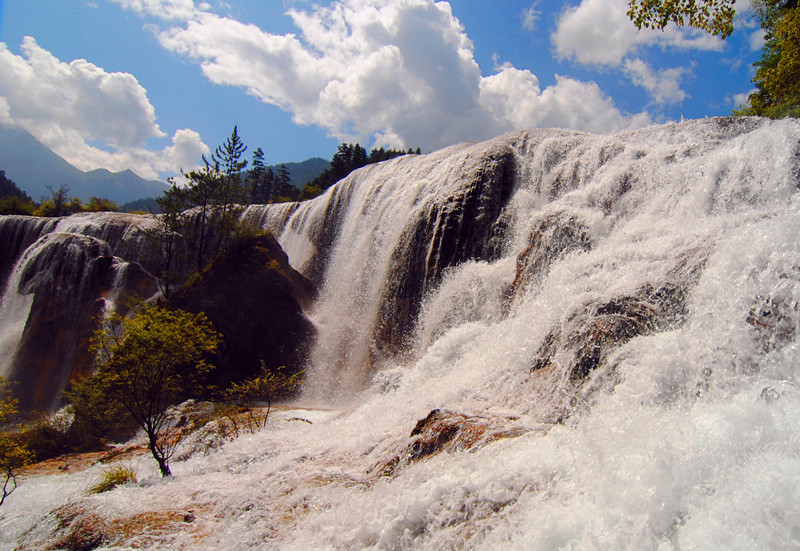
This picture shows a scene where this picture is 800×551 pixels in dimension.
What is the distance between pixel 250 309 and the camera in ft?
59.6

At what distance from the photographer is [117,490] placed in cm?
693

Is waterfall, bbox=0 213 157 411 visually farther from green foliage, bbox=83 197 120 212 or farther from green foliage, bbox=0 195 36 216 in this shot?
green foliage, bbox=0 195 36 216

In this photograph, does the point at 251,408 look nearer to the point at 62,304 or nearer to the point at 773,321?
the point at 773,321

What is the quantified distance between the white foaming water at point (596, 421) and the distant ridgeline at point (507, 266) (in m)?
0.07

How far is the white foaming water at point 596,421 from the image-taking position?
3305mm

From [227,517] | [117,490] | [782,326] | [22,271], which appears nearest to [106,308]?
[22,271]

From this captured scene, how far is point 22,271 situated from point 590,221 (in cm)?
2812

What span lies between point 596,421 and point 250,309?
51.8ft

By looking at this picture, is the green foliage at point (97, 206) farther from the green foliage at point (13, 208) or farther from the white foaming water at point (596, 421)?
the white foaming water at point (596, 421)

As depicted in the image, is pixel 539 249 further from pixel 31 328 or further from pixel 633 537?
pixel 31 328

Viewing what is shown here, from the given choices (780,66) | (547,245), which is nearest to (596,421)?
(547,245)

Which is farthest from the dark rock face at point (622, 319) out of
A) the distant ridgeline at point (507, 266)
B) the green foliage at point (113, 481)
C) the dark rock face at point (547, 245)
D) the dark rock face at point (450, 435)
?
the green foliage at point (113, 481)

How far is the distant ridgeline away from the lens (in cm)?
625

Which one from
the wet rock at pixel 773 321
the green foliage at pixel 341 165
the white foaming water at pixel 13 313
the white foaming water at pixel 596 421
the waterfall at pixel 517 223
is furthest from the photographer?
the green foliage at pixel 341 165
